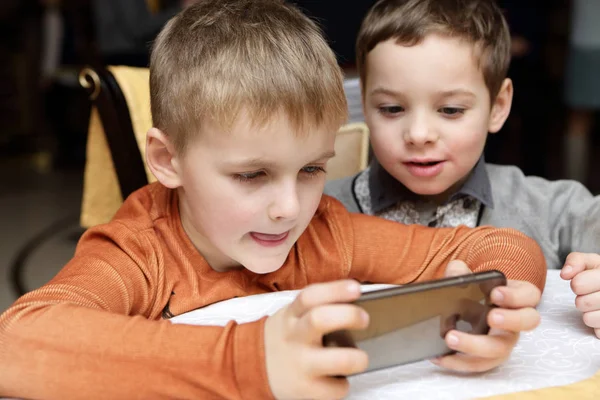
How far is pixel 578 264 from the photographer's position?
32.2 inches

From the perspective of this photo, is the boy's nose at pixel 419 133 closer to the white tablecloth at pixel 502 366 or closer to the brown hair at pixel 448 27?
the brown hair at pixel 448 27

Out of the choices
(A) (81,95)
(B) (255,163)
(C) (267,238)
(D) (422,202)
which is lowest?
(A) (81,95)

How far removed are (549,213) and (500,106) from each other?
0.70 feet

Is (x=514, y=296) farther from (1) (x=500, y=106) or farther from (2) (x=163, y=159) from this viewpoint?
(1) (x=500, y=106)

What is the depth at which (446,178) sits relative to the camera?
1124 millimetres

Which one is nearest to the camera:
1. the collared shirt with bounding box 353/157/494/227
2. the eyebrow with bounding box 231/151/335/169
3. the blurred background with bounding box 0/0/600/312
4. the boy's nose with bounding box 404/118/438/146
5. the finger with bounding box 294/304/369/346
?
the finger with bounding box 294/304/369/346

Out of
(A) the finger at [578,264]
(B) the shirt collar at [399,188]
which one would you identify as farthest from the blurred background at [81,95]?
(A) the finger at [578,264]

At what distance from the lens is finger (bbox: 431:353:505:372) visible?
656mm

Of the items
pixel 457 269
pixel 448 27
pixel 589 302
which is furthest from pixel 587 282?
pixel 448 27

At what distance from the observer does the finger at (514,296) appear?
65cm

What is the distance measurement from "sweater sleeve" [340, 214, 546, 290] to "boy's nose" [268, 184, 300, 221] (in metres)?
0.22

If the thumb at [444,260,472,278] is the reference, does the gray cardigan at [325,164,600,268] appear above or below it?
below

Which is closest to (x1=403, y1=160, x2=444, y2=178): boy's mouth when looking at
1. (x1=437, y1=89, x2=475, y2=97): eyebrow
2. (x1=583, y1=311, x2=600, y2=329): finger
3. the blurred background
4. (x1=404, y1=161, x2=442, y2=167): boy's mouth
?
(x1=404, y1=161, x2=442, y2=167): boy's mouth

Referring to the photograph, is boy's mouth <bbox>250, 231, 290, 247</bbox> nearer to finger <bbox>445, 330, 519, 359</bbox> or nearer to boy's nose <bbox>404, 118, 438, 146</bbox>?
finger <bbox>445, 330, 519, 359</bbox>
